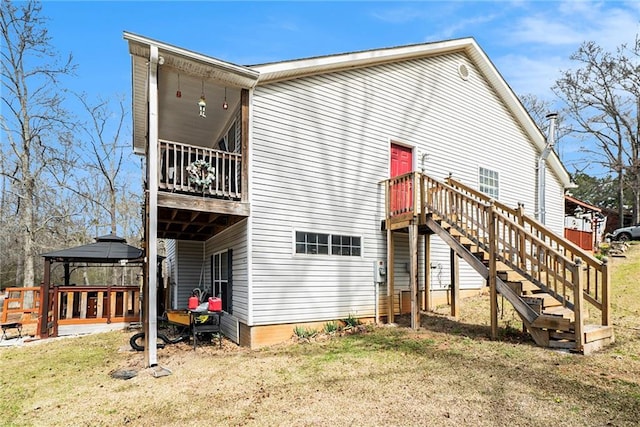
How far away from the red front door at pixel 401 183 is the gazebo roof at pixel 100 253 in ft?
22.6

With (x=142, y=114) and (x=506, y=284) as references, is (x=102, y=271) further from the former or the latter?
(x=506, y=284)

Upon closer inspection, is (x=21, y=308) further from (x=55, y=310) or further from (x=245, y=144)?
(x=245, y=144)

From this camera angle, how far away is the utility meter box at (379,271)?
30.9 ft

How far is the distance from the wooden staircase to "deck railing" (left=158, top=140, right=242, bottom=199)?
387 cm

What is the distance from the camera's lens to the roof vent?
39.5ft

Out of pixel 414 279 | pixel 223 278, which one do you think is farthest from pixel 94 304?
pixel 414 279

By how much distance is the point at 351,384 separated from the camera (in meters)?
5.28

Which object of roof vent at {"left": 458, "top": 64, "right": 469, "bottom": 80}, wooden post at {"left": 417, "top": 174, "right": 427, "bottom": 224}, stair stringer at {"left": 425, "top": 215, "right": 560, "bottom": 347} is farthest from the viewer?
roof vent at {"left": 458, "top": 64, "right": 469, "bottom": 80}

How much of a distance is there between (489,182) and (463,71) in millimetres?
3505

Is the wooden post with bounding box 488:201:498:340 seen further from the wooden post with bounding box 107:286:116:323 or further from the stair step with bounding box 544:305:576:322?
the wooden post with bounding box 107:286:116:323

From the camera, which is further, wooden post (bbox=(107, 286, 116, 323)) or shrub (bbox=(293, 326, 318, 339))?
wooden post (bbox=(107, 286, 116, 323))

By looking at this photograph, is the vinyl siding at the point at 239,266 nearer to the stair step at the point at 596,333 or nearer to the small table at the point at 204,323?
the small table at the point at 204,323

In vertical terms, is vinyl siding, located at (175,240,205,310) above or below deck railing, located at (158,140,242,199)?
below

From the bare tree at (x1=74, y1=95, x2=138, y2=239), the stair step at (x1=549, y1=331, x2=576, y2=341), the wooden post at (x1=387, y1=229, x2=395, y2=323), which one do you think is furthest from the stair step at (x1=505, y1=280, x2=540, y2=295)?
the bare tree at (x1=74, y1=95, x2=138, y2=239)
